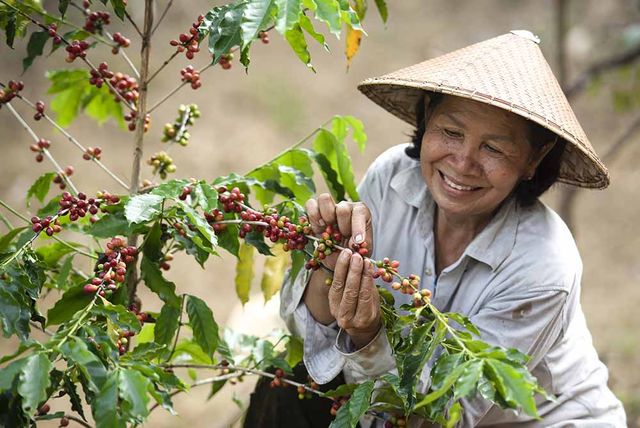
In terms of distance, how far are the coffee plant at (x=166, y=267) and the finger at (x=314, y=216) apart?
21 mm

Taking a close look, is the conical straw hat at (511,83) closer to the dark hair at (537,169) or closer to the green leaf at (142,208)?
the dark hair at (537,169)

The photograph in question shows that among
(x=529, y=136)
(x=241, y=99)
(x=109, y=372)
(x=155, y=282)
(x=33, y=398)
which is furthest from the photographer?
(x=241, y=99)

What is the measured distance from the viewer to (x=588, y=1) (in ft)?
28.1

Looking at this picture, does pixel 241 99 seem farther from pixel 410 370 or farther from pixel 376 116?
pixel 410 370

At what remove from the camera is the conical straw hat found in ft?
6.31

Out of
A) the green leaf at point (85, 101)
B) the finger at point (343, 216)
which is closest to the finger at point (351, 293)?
the finger at point (343, 216)

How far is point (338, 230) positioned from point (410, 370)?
43 cm

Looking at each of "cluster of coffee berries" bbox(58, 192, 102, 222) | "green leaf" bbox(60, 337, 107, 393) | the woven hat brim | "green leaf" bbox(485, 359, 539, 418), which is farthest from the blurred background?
"green leaf" bbox(485, 359, 539, 418)

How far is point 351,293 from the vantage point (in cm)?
175

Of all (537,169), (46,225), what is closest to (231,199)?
(46,225)

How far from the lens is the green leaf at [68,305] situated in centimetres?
168

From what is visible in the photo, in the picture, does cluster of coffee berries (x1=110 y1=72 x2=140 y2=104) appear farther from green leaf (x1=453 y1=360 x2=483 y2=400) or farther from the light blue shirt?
green leaf (x1=453 y1=360 x2=483 y2=400)

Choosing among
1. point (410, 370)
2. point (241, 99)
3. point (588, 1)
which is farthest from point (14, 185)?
point (588, 1)

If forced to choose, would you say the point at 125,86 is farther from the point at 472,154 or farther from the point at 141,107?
the point at 472,154
